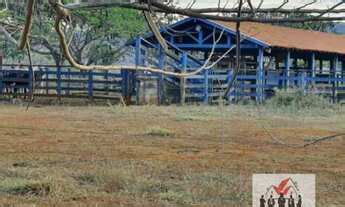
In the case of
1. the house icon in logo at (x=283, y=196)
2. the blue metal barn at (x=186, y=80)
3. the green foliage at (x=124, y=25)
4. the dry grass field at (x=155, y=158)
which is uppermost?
the green foliage at (x=124, y=25)

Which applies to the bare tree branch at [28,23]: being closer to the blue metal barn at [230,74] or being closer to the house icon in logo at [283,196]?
the house icon in logo at [283,196]

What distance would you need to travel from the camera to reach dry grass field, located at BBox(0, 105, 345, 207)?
24.4 feet

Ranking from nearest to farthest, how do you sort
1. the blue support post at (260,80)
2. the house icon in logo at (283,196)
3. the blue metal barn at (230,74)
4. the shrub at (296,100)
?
the house icon in logo at (283,196)
the shrub at (296,100)
the blue metal barn at (230,74)
the blue support post at (260,80)

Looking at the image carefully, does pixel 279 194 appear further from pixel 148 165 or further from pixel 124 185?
pixel 148 165

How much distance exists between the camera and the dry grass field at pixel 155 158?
743 cm

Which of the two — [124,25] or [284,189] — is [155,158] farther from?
[124,25]

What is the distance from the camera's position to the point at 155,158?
412 inches

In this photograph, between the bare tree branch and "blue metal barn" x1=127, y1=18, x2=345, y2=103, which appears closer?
the bare tree branch

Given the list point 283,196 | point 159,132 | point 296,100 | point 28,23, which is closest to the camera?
point 28,23

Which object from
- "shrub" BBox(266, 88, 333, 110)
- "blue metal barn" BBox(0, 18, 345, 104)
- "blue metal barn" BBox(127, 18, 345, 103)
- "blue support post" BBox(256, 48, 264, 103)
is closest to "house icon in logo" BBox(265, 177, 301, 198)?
"blue metal barn" BBox(127, 18, 345, 103)

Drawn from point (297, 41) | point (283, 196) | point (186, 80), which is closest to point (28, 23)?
point (283, 196)

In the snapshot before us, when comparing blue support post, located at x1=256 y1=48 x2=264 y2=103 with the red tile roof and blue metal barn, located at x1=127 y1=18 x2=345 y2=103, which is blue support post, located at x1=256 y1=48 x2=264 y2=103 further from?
the red tile roof

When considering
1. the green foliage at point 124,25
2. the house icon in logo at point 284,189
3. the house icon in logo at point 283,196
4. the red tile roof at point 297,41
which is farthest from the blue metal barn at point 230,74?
the house icon in logo at point 284,189

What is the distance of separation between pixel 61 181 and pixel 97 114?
38.7 ft
